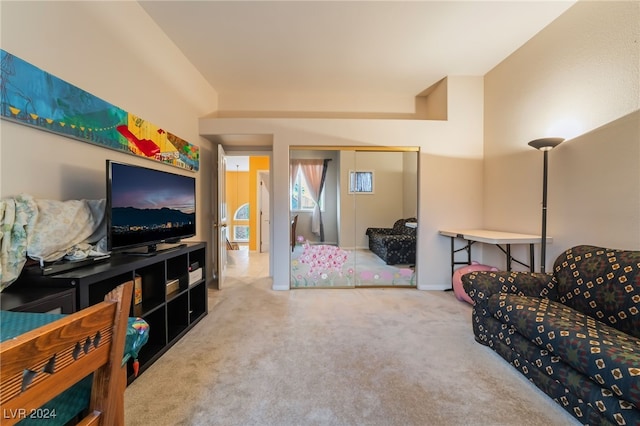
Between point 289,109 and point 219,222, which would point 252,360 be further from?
point 289,109

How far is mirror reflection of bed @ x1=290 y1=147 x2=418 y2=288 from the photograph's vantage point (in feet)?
12.0

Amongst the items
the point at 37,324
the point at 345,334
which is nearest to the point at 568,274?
the point at 345,334

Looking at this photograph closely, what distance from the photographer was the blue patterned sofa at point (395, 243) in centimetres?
367

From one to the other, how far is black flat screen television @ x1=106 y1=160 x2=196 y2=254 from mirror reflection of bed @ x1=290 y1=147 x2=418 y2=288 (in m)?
1.55

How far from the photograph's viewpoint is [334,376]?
1702mm

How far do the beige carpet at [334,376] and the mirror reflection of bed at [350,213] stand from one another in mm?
973

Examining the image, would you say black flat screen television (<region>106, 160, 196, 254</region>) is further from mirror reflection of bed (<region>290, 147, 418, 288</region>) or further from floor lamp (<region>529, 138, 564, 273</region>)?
floor lamp (<region>529, 138, 564, 273</region>)

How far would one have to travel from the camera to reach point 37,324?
844mm

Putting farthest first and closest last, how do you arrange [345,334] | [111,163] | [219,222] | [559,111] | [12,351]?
[219,222] → [559,111] → [345,334] → [111,163] → [12,351]

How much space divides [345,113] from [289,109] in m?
0.88

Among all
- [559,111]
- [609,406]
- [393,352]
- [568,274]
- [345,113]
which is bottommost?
[393,352]

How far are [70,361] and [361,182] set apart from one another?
3.51m

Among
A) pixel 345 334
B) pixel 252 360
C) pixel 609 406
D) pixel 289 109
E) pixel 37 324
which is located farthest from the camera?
pixel 289 109

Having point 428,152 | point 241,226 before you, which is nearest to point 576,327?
point 428,152
